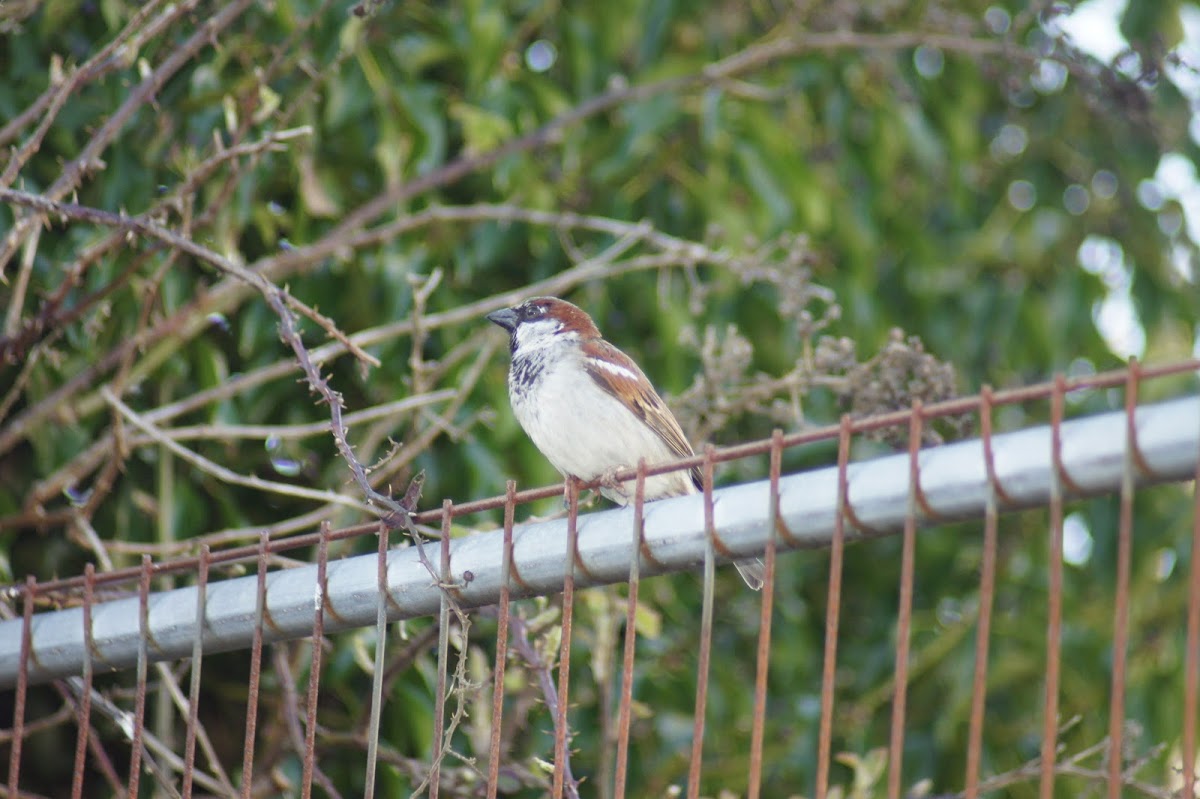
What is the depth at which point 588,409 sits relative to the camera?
10.8 feet

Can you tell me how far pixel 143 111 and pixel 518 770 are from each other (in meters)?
1.70

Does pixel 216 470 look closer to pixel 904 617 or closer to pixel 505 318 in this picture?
pixel 505 318

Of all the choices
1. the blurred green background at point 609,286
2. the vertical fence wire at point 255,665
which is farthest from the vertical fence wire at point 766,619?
the blurred green background at point 609,286

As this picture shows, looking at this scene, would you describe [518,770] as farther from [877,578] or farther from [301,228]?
[877,578]

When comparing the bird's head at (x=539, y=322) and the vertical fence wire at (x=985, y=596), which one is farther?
the bird's head at (x=539, y=322)

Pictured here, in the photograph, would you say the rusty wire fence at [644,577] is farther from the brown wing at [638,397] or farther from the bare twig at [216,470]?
the brown wing at [638,397]

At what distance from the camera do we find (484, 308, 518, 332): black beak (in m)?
3.53

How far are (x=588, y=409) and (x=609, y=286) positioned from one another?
38.4 inches

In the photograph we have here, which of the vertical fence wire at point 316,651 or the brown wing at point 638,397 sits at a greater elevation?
the brown wing at point 638,397

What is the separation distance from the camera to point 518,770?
10.2 ft

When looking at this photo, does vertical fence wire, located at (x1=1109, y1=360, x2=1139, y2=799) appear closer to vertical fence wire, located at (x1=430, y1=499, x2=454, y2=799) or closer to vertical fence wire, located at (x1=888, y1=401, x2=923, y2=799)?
vertical fence wire, located at (x1=888, y1=401, x2=923, y2=799)

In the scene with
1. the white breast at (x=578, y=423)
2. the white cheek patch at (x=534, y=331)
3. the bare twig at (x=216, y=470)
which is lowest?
the bare twig at (x=216, y=470)

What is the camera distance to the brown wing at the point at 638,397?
3.39m

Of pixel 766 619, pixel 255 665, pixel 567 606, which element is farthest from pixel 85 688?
pixel 766 619
